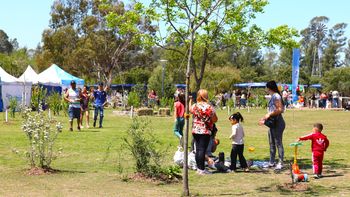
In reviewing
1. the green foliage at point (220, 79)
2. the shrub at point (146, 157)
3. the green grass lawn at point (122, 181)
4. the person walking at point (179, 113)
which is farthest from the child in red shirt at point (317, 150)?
the green foliage at point (220, 79)

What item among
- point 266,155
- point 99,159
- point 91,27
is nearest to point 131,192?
point 99,159

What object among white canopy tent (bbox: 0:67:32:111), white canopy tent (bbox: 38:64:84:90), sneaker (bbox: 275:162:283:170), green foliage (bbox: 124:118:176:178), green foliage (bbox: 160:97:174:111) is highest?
white canopy tent (bbox: 38:64:84:90)

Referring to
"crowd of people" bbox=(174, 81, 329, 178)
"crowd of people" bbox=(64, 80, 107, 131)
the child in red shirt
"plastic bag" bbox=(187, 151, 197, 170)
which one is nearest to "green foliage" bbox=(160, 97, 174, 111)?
"crowd of people" bbox=(64, 80, 107, 131)

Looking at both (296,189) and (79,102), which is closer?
(296,189)

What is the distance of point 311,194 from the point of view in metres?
7.89

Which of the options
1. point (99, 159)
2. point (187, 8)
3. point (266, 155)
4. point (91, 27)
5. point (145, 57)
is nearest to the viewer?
point (187, 8)

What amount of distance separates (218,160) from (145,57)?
55121mm

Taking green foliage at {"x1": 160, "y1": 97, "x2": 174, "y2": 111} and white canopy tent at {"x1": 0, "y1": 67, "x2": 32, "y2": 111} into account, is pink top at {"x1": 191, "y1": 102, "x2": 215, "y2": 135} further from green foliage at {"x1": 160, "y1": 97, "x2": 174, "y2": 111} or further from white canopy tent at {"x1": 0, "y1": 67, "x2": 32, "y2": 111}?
green foliage at {"x1": 160, "y1": 97, "x2": 174, "y2": 111}

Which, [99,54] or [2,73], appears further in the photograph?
[99,54]

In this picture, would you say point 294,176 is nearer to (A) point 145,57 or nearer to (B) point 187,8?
(B) point 187,8

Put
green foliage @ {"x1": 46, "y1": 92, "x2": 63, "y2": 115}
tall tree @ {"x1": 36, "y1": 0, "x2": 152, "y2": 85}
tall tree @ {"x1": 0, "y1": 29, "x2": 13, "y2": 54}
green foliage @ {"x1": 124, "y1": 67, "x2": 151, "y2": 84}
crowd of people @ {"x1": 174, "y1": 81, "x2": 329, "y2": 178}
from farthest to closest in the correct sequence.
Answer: tall tree @ {"x1": 0, "y1": 29, "x2": 13, "y2": 54}
green foliage @ {"x1": 124, "y1": 67, "x2": 151, "y2": 84}
tall tree @ {"x1": 36, "y1": 0, "x2": 152, "y2": 85}
green foliage @ {"x1": 46, "y1": 92, "x2": 63, "y2": 115}
crowd of people @ {"x1": 174, "y1": 81, "x2": 329, "y2": 178}

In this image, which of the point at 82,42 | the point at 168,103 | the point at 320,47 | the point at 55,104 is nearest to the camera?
the point at 55,104

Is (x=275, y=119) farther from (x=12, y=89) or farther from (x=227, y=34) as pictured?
(x=12, y=89)

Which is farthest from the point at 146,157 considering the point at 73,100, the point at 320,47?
the point at 320,47
